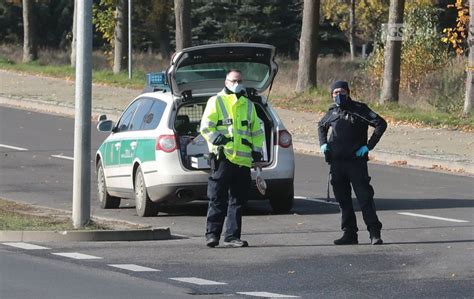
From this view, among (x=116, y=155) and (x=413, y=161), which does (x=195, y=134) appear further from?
(x=413, y=161)

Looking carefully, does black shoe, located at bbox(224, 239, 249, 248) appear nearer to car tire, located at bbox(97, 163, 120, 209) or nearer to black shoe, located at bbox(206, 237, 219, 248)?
black shoe, located at bbox(206, 237, 219, 248)

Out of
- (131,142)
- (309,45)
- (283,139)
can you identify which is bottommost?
(131,142)

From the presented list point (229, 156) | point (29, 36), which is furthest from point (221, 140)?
point (29, 36)

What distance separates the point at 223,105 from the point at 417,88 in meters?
23.9

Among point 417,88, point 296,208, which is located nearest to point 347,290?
point 296,208

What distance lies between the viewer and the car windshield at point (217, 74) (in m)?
15.8

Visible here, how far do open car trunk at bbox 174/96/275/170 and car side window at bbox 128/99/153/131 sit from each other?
624 millimetres

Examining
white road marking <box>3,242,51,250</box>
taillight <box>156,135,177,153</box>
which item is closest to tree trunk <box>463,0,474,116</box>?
taillight <box>156,135,177,153</box>

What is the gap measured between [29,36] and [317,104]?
19751 millimetres

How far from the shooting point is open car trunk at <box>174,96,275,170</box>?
15500mm

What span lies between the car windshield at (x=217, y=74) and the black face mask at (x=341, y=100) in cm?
261

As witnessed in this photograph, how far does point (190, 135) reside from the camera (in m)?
15.9

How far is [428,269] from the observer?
11586 mm

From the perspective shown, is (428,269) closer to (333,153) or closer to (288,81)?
(333,153)
